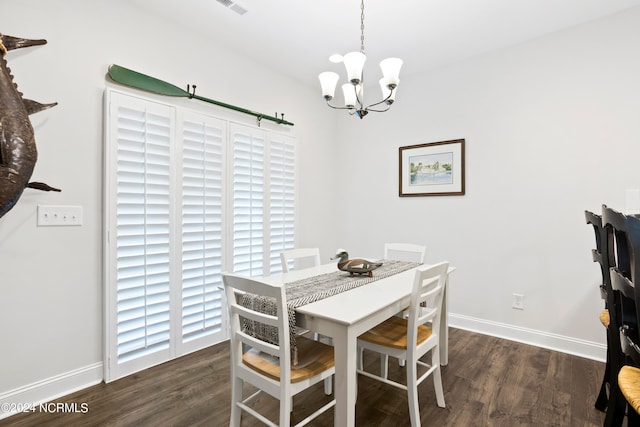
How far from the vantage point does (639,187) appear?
→ 7.88 feet

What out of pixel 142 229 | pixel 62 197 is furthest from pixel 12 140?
pixel 142 229

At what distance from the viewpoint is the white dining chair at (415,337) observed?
5.43ft

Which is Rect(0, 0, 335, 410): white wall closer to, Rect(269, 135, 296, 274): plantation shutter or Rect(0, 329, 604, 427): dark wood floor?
Rect(0, 329, 604, 427): dark wood floor

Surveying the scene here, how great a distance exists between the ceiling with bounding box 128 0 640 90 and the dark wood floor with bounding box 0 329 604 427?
267 cm

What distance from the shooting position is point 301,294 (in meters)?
1.71

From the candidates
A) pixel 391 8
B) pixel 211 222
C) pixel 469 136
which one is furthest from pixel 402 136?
pixel 211 222

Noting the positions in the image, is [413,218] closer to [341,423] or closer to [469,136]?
[469,136]

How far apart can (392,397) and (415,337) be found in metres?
0.64

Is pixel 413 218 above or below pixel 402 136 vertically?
below

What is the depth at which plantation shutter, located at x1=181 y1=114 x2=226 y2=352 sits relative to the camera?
2592 mm

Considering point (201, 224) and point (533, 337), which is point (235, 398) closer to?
point (201, 224)

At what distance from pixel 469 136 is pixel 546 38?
3.18 feet

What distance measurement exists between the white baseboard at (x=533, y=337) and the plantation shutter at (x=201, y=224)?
2.38m

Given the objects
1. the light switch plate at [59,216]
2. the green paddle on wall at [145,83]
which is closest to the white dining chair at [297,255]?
the light switch plate at [59,216]
